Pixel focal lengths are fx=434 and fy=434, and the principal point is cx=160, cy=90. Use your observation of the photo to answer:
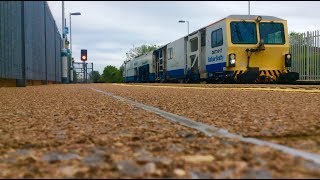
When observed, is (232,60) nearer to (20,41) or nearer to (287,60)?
(287,60)

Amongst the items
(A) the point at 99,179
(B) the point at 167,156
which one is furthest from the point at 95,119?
(A) the point at 99,179

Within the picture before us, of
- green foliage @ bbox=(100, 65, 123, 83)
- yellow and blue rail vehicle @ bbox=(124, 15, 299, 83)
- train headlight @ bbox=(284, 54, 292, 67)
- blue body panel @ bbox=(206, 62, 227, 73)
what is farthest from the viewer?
green foliage @ bbox=(100, 65, 123, 83)

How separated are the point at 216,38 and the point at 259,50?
1.96m

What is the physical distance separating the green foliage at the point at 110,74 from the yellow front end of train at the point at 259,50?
9086cm

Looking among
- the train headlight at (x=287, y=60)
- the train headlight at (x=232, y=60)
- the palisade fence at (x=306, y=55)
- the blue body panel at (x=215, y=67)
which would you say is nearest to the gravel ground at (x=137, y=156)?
the train headlight at (x=232, y=60)

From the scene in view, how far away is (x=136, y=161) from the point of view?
49.0 inches

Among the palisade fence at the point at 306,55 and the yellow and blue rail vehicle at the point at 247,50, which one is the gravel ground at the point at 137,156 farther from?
the palisade fence at the point at 306,55

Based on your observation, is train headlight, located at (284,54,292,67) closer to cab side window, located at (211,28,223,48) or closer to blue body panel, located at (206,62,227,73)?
blue body panel, located at (206,62,227,73)

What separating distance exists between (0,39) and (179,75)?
39.5 ft

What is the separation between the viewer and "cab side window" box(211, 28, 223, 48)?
699 inches

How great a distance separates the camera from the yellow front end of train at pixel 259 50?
17.2 m

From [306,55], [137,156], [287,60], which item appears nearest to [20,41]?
[287,60]

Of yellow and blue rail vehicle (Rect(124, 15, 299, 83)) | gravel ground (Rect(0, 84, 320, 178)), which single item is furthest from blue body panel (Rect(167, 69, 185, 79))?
gravel ground (Rect(0, 84, 320, 178))

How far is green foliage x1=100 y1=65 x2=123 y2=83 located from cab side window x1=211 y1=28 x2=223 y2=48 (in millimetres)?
89793
